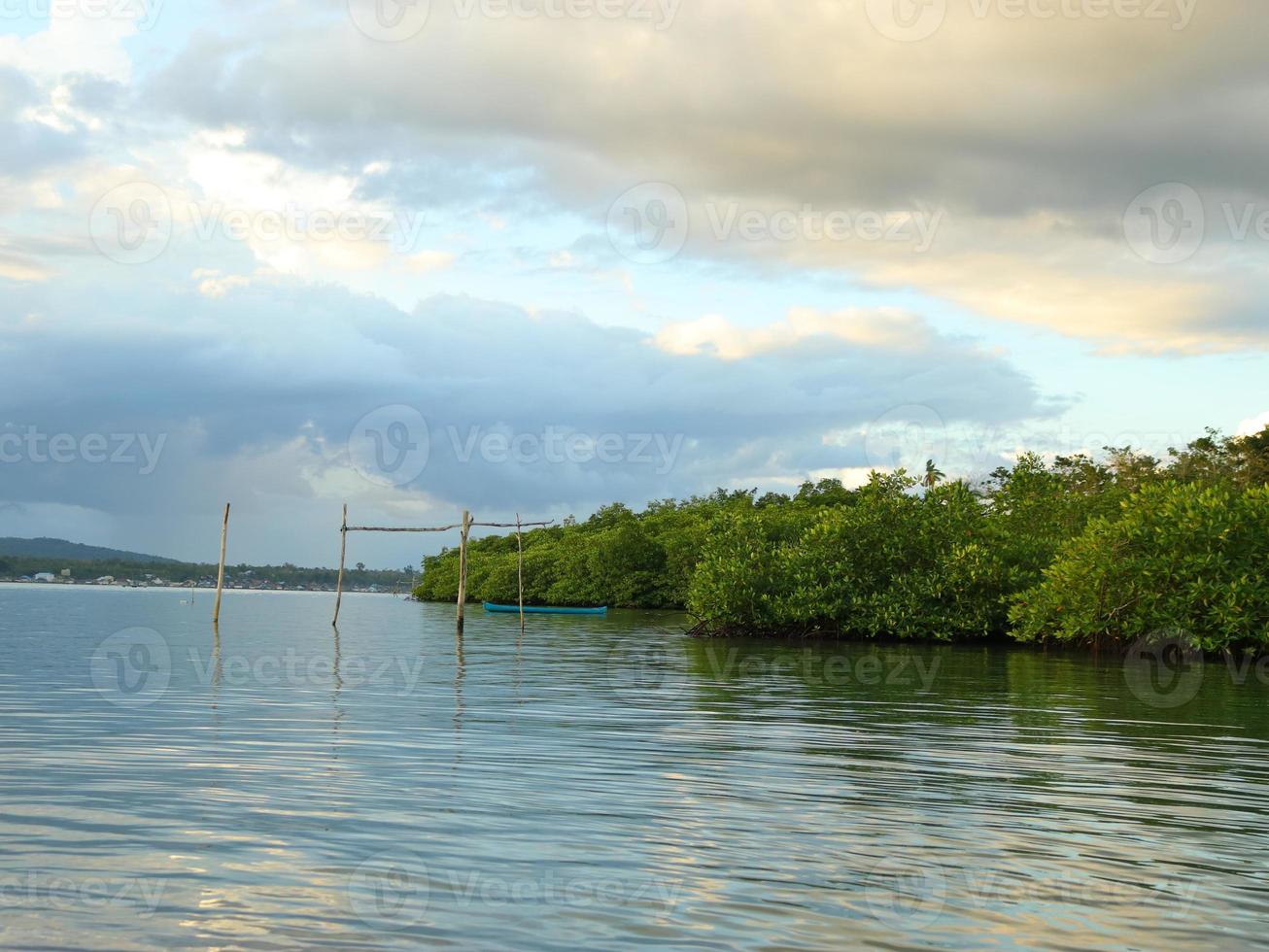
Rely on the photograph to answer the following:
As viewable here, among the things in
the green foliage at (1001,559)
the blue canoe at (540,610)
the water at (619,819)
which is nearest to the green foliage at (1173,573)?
the green foliage at (1001,559)

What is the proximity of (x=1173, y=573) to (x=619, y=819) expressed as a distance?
2950cm

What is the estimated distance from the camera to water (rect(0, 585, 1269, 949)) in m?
6.79

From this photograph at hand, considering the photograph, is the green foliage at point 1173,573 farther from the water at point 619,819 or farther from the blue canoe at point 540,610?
the blue canoe at point 540,610

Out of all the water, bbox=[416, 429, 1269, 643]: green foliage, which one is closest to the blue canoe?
bbox=[416, 429, 1269, 643]: green foliage

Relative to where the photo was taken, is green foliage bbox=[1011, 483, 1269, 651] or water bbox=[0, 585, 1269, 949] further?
green foliage bbox=[1011, 483, 1269, 651]

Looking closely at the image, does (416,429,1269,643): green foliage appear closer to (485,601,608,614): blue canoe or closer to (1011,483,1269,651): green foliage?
(1011,483,1269,651): green foliage

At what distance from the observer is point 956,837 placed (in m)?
9.26

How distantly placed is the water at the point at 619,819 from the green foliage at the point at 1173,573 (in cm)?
1302

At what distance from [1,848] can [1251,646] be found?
34016 mm

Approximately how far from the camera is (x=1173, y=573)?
113ft

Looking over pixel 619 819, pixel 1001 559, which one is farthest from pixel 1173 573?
pixel 619 819

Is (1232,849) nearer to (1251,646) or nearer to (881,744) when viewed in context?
(881,744)

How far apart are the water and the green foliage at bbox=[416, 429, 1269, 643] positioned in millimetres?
14197

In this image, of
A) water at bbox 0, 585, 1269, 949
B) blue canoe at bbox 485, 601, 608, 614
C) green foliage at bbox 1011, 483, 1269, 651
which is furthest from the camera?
blue canoe at bbox 485, 601, 608, 614
